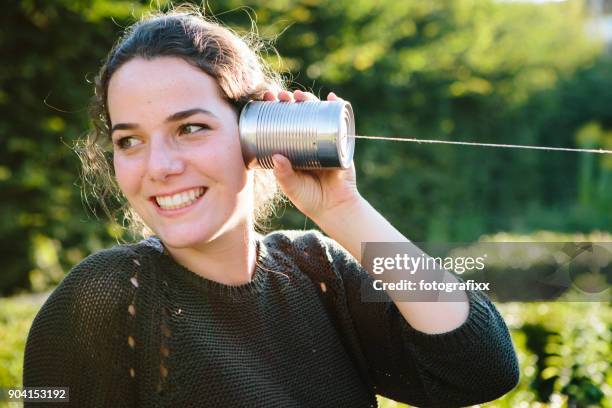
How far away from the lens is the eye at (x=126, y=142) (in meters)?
2.19

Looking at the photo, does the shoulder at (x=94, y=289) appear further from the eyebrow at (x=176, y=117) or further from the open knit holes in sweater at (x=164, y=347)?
the eyebrow at (x=176, y=117)

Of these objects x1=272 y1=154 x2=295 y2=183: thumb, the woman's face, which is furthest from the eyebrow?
x1=272 y1=154 x2=295 y2=183: thumb

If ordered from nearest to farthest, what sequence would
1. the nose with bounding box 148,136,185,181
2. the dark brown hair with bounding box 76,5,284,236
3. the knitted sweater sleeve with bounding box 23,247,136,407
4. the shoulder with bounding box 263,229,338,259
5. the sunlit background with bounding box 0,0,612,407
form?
1. the knitted sweater sleeve with bounding box 23,247,136,407
2. the nose with bounding box 148,136,185,181
3. the dark brown hair with bounding box 76,5,284,236
4. the shoulder with bounding box 263,229,338,259
5. the sunlit background with bounding box 0,0,612,407

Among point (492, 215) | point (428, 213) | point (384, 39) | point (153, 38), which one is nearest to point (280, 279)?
point (153, 38)

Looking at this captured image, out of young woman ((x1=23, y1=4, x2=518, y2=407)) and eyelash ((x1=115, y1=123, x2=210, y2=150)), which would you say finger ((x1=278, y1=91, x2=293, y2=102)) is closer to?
young woman ((x1=23, y1=4, x2=518, y2=407))

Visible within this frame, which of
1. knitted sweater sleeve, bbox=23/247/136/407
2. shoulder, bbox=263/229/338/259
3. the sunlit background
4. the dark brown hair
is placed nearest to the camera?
knitted sweater sleeve, bbox=23/247/136/407

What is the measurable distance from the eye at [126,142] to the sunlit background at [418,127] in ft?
1.66

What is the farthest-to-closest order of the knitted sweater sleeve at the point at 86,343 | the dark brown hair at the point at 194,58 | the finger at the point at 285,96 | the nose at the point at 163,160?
the finger at the point at 285,96 → the dark brown hair at the point at 194,58 → the nose at the point at 163,160 → the knitted sweater sleeve at the point at 86,343

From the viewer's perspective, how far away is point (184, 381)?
2.04 metres

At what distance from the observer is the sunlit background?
498cm

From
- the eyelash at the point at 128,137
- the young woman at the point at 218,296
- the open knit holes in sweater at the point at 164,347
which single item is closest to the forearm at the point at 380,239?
the young woman at the point at 218,296

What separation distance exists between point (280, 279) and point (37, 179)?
572cm

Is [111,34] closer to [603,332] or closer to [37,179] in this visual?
[37,179]

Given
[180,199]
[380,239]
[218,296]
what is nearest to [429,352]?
[380,239]
